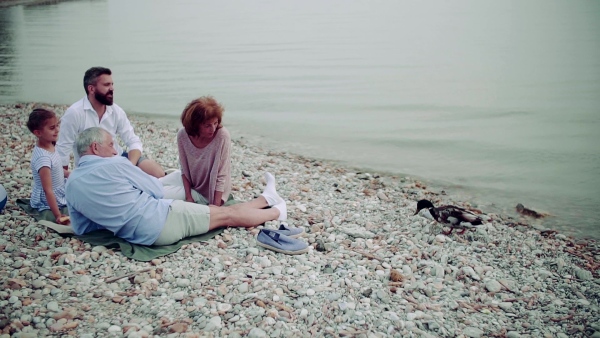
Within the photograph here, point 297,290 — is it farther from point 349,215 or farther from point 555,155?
point 555,155

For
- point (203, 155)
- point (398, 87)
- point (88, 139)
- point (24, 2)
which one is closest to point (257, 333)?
point (88, 139)

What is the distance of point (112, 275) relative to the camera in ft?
17.6

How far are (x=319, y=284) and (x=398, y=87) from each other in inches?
678

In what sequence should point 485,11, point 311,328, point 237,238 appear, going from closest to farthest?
point 311,328, point 237,238, point 485,11

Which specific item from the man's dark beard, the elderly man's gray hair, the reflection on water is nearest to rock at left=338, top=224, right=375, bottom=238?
the elderly man's gray hair

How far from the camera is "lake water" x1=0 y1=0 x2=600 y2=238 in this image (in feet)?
39.5

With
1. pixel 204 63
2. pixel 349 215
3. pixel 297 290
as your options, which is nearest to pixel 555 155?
pixel 349 215

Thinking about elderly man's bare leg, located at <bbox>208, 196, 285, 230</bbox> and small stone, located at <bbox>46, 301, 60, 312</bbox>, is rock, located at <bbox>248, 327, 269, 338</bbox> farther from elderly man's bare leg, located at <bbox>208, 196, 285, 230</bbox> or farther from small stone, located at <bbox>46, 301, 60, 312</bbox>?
elderly man's bare leg, located at <bbox>208, 196, 285, 230</bbox>

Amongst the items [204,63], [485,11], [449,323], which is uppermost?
[485,11]

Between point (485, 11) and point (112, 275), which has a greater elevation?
point (485, 11)

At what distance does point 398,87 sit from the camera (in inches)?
846

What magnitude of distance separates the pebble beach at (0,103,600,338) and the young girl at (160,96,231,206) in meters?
0.73

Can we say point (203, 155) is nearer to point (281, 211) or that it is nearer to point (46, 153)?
point (281, 211)

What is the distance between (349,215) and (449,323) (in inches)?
114
